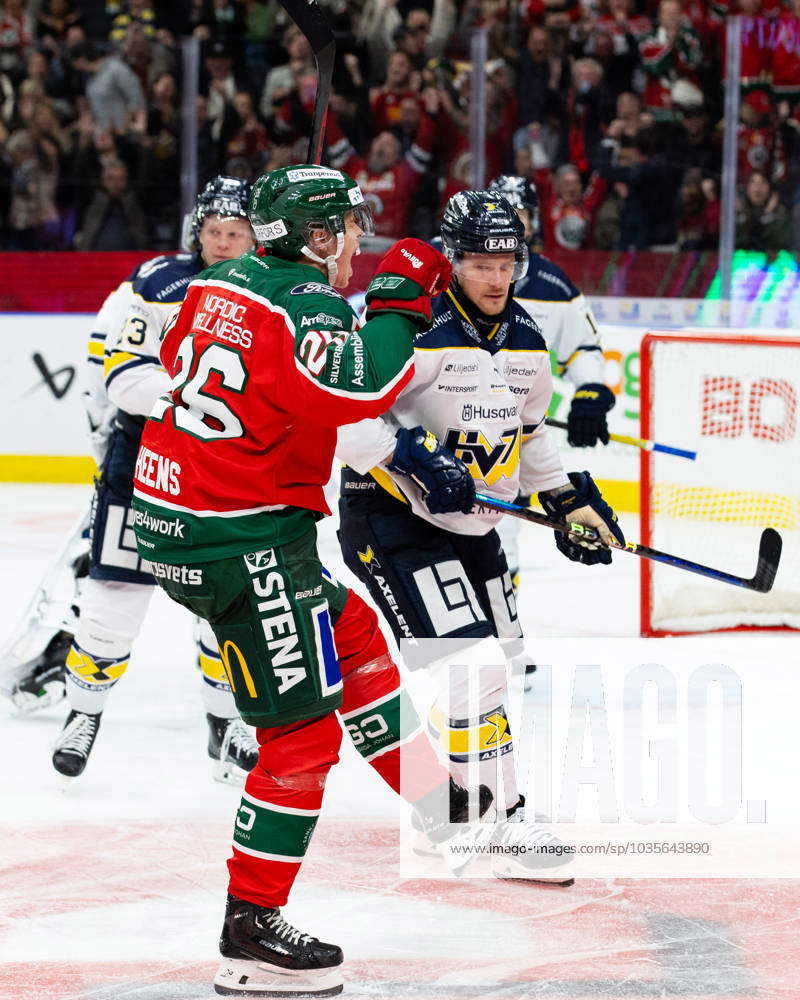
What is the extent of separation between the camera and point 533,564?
6734mm

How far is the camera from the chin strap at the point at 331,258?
2.60 metres

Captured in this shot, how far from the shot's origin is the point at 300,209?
2564mm

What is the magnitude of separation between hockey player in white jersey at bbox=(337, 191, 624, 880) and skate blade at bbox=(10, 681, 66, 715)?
1470 mm

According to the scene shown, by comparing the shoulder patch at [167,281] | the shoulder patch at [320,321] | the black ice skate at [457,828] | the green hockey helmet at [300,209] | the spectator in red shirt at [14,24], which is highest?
the spectator in red shirt at [14,24]

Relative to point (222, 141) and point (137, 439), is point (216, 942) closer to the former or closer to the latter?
point (137, 439)

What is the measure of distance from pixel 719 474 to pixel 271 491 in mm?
3434

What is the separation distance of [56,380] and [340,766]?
16.6ft

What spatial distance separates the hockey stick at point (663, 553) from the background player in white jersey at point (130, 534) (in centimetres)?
91

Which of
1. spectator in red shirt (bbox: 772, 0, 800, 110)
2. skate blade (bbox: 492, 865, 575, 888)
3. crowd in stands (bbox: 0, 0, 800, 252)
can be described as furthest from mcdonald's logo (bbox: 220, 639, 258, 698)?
spectator in red shirt (bbox: 772, 0, 800, 110)

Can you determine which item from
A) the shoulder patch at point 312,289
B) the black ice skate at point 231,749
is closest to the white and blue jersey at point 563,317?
the black ice skate at point 231,749

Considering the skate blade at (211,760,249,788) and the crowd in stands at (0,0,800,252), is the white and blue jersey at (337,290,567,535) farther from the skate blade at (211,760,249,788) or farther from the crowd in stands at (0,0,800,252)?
the crowd in stands at (0,0,800,252)

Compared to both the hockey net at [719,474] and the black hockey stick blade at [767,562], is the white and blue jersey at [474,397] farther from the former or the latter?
the hockey net at [719,474]

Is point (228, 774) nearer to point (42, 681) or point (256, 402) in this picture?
point (42, 681)

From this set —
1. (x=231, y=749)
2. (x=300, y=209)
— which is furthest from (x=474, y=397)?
(x=231, y=749)
